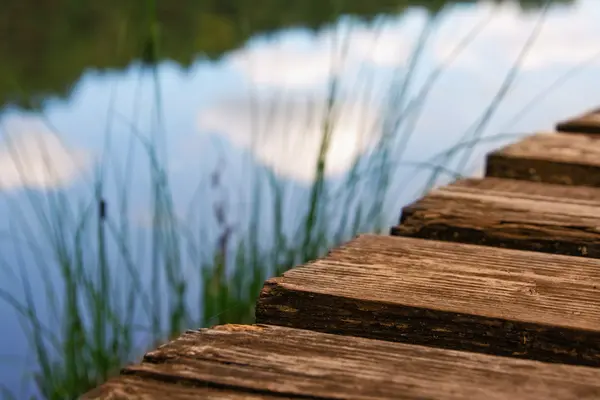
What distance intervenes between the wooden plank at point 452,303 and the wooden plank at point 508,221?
0.36ft

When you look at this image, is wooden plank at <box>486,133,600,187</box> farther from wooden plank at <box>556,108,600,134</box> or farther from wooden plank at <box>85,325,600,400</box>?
wooden plank at <box>85,325,600,400</box>

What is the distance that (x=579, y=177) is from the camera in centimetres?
127

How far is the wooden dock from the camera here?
1.84 feet

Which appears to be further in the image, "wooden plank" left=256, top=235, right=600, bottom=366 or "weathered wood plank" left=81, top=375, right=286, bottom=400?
"wooden plank" left=256, top=235, right=600, bottom=366

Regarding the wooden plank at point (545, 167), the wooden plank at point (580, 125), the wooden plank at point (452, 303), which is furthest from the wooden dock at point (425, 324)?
the wooden plank at point (580, 125)

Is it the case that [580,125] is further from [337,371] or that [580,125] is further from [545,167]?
[337,371]

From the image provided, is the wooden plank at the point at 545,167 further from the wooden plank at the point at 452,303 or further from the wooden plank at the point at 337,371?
the wooden plank at the point at 337,371

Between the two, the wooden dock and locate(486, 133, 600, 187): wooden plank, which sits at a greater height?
locate(486, 133, 600, 187): wooden plank

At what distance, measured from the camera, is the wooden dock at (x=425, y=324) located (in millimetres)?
562

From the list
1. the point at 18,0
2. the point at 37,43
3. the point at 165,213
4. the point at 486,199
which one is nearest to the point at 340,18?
the point at 165,213

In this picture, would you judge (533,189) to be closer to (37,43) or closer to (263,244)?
(263,244)

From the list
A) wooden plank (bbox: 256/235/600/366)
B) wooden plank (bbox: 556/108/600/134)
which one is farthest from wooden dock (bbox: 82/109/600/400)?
wooden plank (bbox: 556/108/600/134)

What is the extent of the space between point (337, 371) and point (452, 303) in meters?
0.16

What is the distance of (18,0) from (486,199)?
34.8ft
